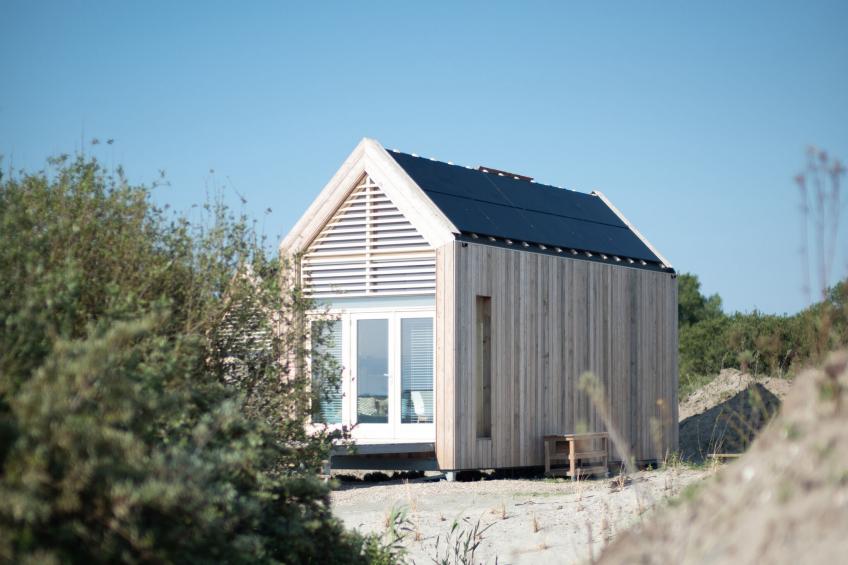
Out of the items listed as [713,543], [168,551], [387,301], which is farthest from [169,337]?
[387,301]

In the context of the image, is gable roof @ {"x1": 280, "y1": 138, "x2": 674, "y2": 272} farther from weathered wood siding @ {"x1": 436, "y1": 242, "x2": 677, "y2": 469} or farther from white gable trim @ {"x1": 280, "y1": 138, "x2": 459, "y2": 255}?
weathered wood siding @ {"x1": 436, "y1": 242, "x2": 677, "y2": 469}

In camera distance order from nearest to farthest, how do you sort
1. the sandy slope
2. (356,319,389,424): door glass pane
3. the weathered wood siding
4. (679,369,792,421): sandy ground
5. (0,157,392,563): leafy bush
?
the sandy slope, (0,157,392,563): leafy bush, the weathered wood siding, (356,319,389,424): door glass pane, (679,369,792,421): sandy ground

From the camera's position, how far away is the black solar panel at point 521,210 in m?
15.0

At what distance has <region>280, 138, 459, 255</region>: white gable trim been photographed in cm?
1439

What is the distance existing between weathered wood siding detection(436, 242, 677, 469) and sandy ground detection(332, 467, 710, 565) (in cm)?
103

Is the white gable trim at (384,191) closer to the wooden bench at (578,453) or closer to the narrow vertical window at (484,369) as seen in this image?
the narrow vertical window at (484,369)

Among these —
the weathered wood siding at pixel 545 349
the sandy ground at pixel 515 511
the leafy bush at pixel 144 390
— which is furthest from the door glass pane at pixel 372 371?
the leafy bush at pixel 144 390

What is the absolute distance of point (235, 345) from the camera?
7.54 meters

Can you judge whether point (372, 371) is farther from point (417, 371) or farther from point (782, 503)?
point (782, 503)

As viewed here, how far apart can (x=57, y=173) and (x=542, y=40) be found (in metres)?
18.7

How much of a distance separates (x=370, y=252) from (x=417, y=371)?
183 centimetres

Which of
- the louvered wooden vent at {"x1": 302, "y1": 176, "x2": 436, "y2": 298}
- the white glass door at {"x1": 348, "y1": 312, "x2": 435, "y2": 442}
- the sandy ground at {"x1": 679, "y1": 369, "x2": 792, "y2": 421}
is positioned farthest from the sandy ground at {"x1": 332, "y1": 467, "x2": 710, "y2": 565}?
the sandy ground at {"x1": 679, "y1": 369, "x2": 792, "y2": 421}

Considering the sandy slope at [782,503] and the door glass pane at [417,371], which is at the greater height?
the door glass pane at [417,371]

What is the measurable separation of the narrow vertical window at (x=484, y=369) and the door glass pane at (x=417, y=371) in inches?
25.9
